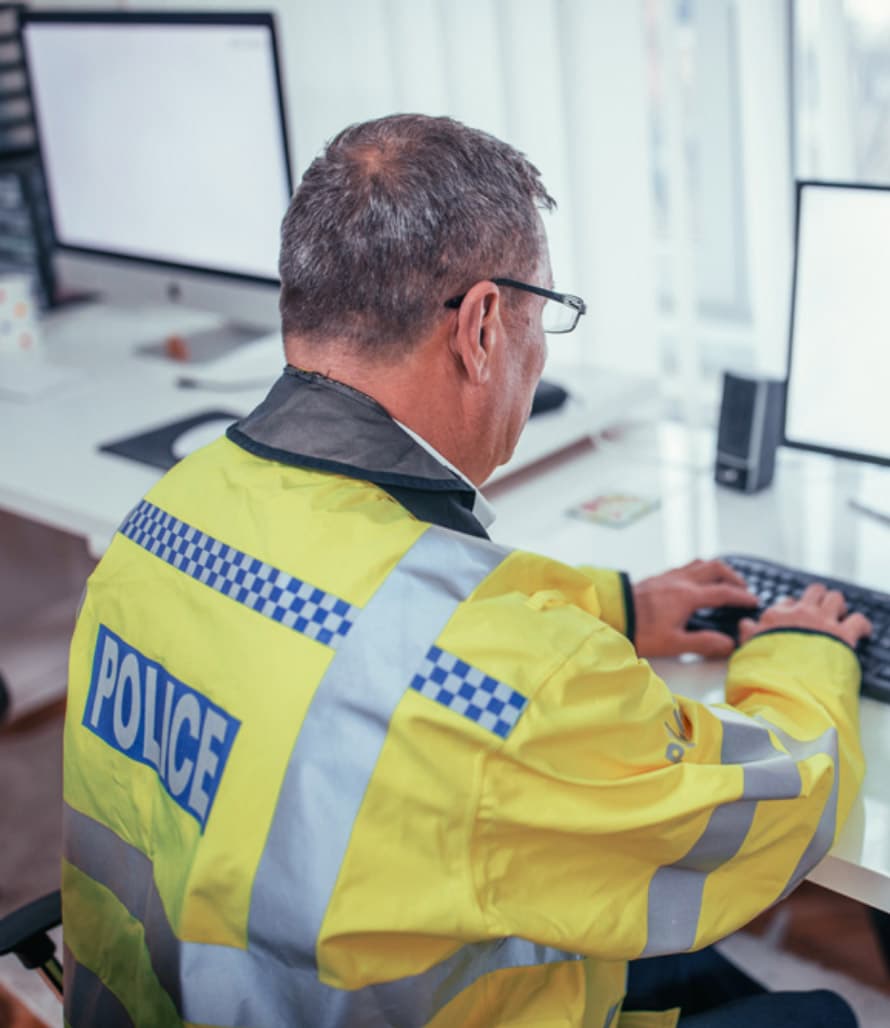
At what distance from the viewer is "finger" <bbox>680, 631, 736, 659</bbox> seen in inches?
48.3

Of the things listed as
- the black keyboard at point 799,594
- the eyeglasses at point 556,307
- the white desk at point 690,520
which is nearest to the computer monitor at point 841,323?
the white desk at point 690,520

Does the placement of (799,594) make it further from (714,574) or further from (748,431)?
(748,431)

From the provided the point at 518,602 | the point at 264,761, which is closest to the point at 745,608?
the point at 518,602

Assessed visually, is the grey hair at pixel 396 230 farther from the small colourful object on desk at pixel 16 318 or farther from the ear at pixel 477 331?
the small colourful object on desk at pixel 16 318

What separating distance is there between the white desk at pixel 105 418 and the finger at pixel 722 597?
0.49m

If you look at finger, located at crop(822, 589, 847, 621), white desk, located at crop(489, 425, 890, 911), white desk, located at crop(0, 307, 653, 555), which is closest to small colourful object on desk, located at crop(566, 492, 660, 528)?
white desk, located at crop(489, 425, 890, 911)

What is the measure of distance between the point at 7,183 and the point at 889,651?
6.52 ft

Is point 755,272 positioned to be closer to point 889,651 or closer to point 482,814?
point 889,651

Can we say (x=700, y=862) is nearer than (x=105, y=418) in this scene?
Yes

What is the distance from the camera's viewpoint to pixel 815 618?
3.81 feet

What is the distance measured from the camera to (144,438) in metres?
1.85

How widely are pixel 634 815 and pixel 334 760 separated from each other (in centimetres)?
19

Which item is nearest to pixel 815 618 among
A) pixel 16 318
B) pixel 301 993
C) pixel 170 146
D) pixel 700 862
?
pixel 700 862

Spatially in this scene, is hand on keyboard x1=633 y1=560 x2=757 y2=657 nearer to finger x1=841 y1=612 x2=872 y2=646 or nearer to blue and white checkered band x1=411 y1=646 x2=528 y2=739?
finger x1=841 y1=612 x2=872 y2=646
